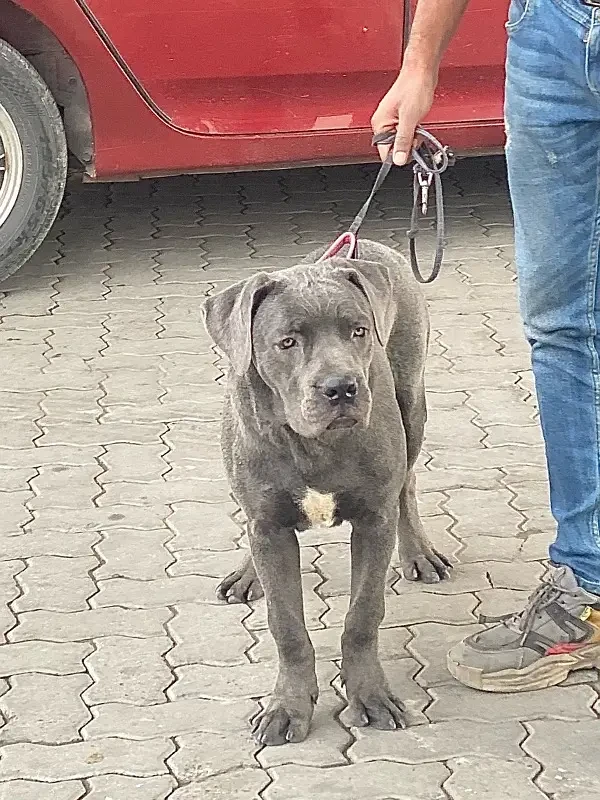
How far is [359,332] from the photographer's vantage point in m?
3.35

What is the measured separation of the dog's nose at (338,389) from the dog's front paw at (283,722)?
0.79 metres

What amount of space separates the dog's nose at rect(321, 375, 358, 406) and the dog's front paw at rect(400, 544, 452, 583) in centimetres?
113

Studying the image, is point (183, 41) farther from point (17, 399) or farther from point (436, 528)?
point (436, 528)

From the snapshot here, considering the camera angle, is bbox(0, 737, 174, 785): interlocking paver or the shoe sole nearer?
bbox(0, 737, 174, 785): interlocking paver

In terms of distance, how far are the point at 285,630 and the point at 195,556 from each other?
0.97 meters

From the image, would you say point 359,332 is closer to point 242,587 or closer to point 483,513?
point 242,587

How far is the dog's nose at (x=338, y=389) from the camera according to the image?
3176 mm

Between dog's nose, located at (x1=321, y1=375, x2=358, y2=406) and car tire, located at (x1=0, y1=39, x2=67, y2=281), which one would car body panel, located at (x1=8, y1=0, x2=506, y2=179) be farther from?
dog's nose, located at (x1=321, y1=375, x2=358, y2=406)

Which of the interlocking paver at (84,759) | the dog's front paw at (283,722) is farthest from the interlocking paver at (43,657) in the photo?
the dog's front paw at (283,722)

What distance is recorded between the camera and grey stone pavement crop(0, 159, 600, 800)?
131 inches

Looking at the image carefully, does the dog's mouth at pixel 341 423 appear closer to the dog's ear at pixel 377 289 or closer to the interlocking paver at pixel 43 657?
the dog's ear at pixel 377 289

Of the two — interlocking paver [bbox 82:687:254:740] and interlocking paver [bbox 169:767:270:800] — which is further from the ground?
interlocking paver [bbox 82:687:254:740]

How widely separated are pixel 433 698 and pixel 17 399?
262cm

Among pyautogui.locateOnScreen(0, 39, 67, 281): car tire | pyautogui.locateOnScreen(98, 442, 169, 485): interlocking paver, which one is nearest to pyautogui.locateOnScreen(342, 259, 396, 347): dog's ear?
pyautogui.locateOnScreen(98, 442, 169, 485): interlocking paver
